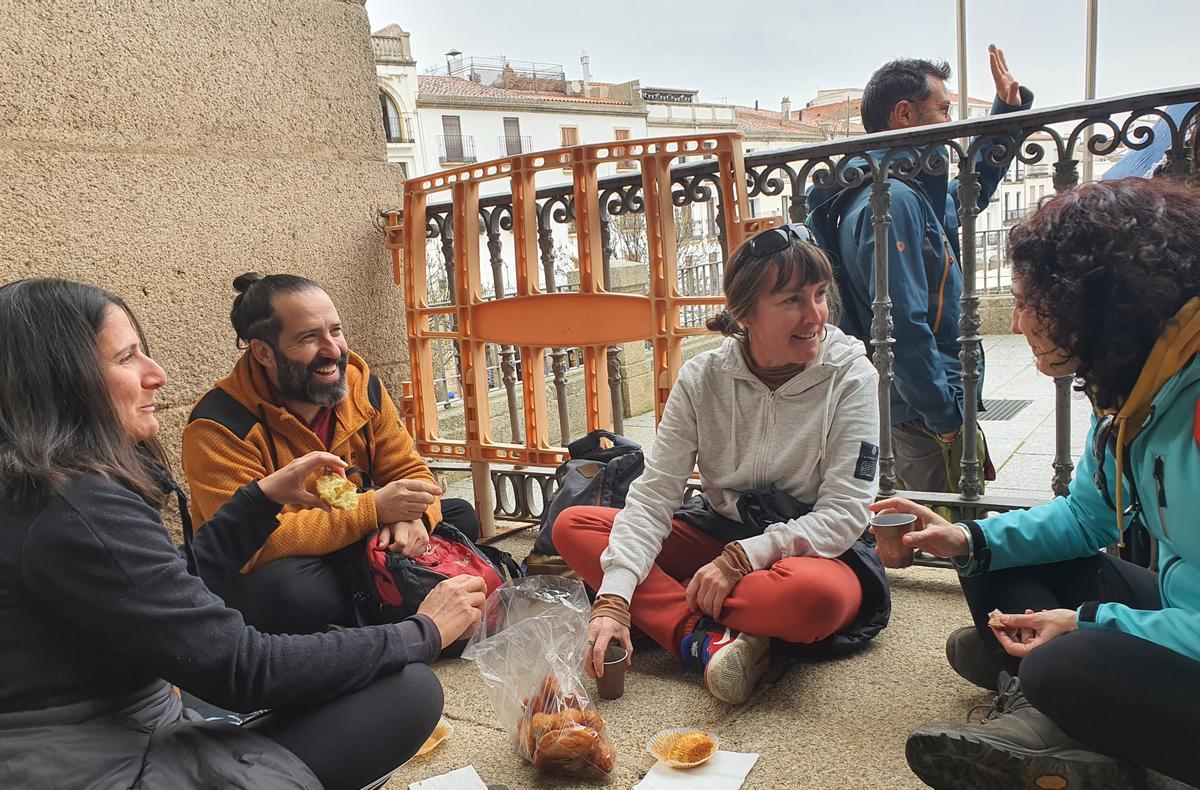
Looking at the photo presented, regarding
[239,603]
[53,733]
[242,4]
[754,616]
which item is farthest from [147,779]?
[242,4]

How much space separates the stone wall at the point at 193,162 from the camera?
2984 mm

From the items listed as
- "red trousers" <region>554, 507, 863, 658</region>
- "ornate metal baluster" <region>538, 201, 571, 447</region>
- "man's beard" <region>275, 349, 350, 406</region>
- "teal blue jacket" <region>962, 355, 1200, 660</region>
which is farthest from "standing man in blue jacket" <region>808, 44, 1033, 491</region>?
"man's beard" <region>275, 349, 350, 406</region>

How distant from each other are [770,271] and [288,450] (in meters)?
1.54

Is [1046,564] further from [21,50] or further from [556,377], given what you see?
[21,50]

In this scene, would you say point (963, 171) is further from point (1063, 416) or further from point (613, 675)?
point (613, 675)

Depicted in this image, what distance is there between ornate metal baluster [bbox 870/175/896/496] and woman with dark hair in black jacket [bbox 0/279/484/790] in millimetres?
2003

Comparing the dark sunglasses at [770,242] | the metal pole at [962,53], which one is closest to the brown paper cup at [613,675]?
the dark sunglasses at [770,242]

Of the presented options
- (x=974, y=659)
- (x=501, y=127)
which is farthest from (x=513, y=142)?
(x=974, y=659)

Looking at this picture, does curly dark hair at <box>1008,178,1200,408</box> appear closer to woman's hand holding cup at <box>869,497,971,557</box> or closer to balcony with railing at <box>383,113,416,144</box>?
woman's hand holding cup at <box>869,497,971,557</box>

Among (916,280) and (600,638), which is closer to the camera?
(600,638)

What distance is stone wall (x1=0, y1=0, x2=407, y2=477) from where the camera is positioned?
2984 mm

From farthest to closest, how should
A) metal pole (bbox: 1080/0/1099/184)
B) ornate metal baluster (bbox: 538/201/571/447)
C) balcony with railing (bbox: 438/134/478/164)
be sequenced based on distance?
balcony with railing (bbox: 438/134/478/164) → metal pole (bbox: 1080/0/1099/184) → ornate metal baluster (bbox: 538/201/571/447)

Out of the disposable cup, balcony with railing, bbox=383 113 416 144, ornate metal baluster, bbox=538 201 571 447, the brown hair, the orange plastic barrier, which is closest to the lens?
the disposable cup

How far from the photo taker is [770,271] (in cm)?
247
